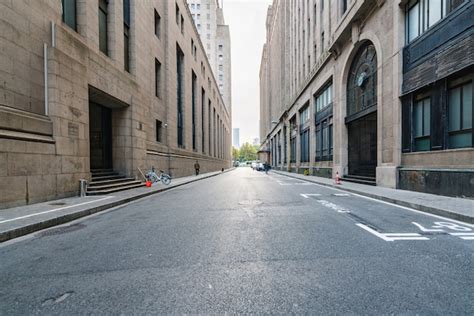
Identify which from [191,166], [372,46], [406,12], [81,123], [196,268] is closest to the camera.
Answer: [196,268]

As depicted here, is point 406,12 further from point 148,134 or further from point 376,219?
point 148,134

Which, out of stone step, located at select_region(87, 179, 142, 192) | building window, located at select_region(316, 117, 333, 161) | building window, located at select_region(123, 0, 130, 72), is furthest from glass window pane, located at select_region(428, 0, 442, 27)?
building window, located at select_region(123, 0, 130, 72)

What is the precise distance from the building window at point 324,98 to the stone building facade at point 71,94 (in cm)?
1628

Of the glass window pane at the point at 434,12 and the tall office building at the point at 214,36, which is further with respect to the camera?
the tall office building at the point at 214,36

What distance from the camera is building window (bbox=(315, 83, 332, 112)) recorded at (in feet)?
76.8

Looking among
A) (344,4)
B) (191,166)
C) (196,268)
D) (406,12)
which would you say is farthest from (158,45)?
(196,268)

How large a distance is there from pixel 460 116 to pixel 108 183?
15.8 meters

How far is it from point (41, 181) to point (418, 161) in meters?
15.4

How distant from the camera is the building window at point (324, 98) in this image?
2341cm

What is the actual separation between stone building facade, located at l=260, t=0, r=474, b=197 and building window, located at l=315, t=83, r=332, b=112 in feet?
0.41

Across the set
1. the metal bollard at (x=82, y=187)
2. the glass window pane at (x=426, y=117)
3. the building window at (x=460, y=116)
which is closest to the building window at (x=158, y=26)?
the metal bollard at (x=82, y=187)

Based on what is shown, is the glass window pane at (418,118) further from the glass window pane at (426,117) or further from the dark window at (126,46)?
the dark window at (126,46)

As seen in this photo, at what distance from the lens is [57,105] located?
951cm

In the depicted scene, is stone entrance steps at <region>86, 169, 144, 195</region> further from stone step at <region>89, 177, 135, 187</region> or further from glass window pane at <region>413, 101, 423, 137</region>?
glass window pane at <region>413, 101, 423, 137</region>
